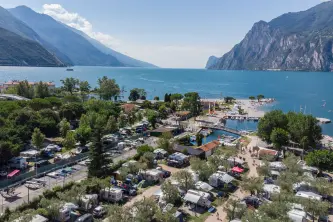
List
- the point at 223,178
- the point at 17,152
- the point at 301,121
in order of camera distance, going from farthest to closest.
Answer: the point at 301,121, the point at 17,152, the point at 223,178

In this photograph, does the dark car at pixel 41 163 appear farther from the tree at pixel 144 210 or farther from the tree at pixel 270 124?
the tree at pixel 270 124

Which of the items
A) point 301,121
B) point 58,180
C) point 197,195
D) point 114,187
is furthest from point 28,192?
point 301,121

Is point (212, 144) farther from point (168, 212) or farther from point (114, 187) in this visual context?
point (168, 212)

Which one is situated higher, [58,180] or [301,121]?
[301,121]

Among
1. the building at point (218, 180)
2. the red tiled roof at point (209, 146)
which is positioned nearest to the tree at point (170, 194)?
the building at point (218, 180)

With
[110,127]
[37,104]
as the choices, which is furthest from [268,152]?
[37,104]
